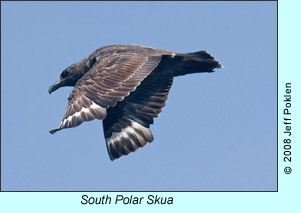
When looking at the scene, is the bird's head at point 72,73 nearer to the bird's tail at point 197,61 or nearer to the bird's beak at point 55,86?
the bird's beak at point 55,86

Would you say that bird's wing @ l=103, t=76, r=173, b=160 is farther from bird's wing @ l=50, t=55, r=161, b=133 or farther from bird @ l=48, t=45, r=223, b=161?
bird's wing @ l=50, t=55, r=161, b=133

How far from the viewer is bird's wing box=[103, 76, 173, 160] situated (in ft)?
55.0

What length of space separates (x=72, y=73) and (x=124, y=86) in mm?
3187

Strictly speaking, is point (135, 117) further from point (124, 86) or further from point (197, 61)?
point (124, 86)

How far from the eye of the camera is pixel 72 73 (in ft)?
58.1

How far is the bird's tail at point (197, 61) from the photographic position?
1605cm

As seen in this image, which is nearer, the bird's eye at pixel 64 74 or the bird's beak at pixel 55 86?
the bird's beak at pixel 55 86

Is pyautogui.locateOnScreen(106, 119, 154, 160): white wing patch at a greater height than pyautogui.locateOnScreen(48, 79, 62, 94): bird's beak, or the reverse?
pyautogui.locateOnScreen(48, 79, 62, 94): bird's beak

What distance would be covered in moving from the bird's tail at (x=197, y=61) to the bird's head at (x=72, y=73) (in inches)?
84.8

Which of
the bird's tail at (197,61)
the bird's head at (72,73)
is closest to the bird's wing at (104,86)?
the bird's tail at (197,61)

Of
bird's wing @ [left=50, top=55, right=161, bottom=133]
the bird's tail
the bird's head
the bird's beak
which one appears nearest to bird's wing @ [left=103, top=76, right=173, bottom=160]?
the bird's tail

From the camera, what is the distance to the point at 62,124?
14352 mm

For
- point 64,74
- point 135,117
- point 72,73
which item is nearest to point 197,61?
point 135,117
